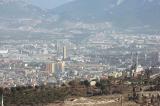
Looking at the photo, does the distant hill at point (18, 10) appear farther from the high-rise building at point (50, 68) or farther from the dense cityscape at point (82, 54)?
the high-rise building at point (50, 68)

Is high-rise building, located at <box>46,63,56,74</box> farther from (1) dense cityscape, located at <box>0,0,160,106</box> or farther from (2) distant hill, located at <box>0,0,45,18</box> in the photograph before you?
(2) distant hill, located at <box>0,0,45,18</box>

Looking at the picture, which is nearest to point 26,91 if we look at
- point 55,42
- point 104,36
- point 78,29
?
point 55,42

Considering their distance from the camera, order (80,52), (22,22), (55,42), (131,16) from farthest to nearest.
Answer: (131,16), (22,22), (55,42), (80,52)

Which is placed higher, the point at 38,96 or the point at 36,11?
the point at 36,11

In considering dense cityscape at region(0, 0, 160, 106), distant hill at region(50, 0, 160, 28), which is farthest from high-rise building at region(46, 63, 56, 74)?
distant hill at region(50, 0, 160, 28)

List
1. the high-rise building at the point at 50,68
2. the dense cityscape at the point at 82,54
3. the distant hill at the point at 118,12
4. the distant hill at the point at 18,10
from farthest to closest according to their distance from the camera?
the distant hill at the point at 18,10 < the distant hill at the point at 118,12 < the high-rise building at the point at 50,68 < the dense cityscape at the point at 82,54

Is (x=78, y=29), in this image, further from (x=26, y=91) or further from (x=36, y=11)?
(x=26, y=91)

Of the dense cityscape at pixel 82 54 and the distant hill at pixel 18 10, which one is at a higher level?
the distant hill at pixel 18 10

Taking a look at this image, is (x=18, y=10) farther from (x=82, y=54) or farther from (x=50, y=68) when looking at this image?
(x=50, y=68)

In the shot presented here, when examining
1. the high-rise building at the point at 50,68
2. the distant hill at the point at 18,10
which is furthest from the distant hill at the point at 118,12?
the high-rise building at the point at 50,68
